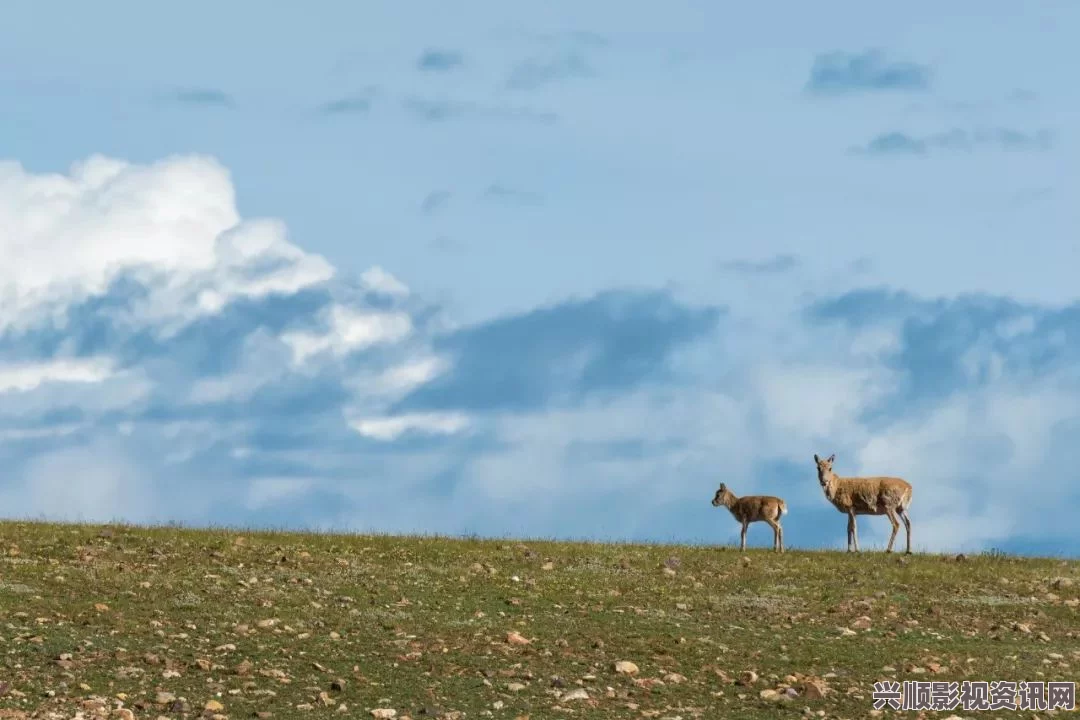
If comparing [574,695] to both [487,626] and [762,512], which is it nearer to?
[487,626]

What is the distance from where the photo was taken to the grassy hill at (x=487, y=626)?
22125 millimetres

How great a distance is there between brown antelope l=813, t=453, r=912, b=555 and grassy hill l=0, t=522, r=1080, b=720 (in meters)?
3.44

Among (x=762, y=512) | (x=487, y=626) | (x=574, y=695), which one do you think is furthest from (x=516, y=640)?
(x=762, y=512)

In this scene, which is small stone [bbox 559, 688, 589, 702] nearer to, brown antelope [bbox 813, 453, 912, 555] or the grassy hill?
the grassy hill

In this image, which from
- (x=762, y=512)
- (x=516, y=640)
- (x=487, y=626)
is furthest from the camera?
(x=762, y=512)

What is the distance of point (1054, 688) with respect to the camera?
2456 cm

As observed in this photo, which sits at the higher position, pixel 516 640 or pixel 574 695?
pixel 516 640

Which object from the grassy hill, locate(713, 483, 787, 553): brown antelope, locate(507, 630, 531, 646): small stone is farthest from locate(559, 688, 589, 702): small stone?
locate(713, 483, 787, 553): brown antelope

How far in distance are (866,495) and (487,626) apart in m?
18.6

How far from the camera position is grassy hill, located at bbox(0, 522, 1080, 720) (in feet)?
72.6

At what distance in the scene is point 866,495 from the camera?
140 ft

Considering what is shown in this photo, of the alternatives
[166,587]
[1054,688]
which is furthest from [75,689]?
[1054,688]

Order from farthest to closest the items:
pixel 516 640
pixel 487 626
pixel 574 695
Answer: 1. pixel 487 626
2. pixel 516 640
3. pixel 574 695

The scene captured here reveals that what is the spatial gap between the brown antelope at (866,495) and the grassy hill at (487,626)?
135 inches
